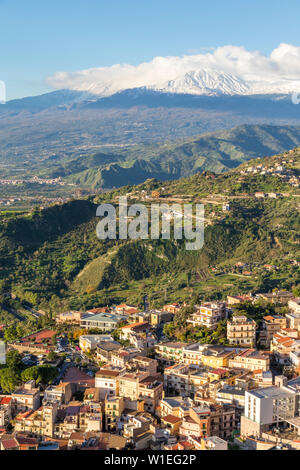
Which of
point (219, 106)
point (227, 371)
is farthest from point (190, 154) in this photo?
point (227, 371)

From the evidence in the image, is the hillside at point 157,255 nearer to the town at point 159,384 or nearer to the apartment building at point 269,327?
the town at point 159,384

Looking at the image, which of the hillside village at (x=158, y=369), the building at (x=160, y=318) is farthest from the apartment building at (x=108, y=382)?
the building at (x=160, y=318)

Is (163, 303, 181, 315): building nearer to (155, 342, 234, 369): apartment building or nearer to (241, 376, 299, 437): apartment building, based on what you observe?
(155, 342, 234, 369): apartment building

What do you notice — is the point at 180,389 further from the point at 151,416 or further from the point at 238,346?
the point at 238,346

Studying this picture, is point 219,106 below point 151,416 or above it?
above

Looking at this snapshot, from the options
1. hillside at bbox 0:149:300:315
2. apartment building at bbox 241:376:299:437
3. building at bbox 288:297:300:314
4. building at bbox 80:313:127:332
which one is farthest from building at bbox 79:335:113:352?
hillside at bbox 0:149:300:315

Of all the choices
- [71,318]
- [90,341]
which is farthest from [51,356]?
[71,318]
